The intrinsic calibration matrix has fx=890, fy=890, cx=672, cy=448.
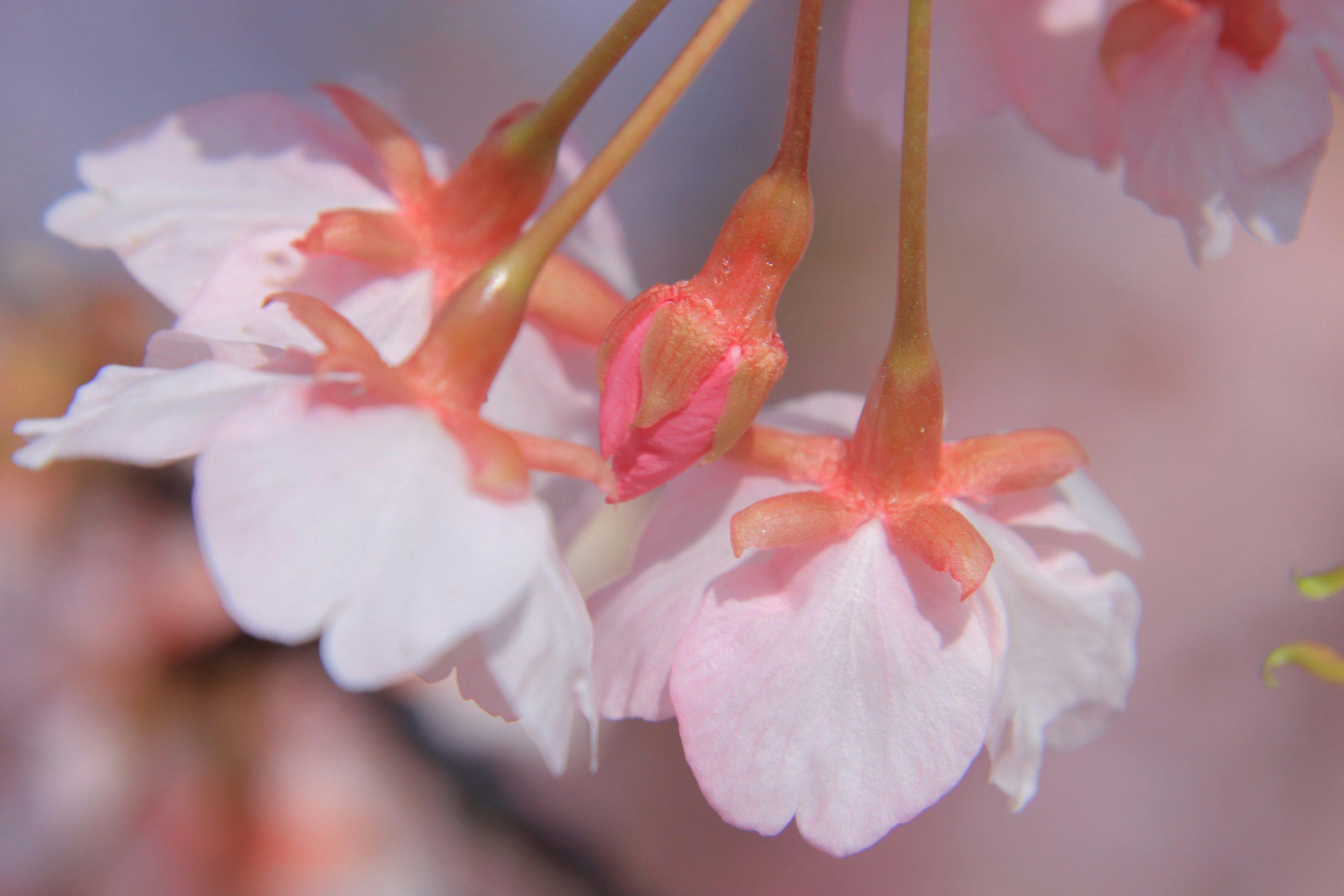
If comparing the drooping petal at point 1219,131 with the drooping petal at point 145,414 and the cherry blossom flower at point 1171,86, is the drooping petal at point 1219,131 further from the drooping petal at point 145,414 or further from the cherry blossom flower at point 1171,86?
the drooping petal at point 145,414

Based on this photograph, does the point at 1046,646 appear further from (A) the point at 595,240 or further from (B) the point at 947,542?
(A) the point at 595,240

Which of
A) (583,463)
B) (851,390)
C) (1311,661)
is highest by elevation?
(583,463)

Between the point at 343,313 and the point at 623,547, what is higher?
the point at 343,313

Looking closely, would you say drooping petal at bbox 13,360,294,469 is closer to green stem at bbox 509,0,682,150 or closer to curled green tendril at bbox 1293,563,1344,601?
green stem at bbox 509,0,682,150

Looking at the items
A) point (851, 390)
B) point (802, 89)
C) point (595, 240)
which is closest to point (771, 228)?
point (802, 89)

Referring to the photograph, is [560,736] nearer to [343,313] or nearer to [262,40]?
[343,313]

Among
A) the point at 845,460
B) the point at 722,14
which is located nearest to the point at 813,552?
the point at 845,460
